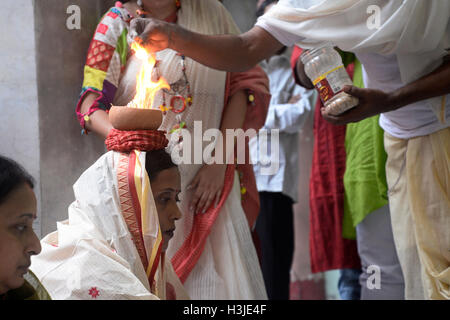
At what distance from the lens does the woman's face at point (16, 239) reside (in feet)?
3.26

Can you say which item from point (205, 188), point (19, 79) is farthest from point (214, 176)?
point (19, 79)

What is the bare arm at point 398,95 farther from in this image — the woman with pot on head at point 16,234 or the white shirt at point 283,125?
the white shirt at point 283,125

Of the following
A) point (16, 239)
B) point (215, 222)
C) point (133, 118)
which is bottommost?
point (215, 222)

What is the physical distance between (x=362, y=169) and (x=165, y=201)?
1.28m

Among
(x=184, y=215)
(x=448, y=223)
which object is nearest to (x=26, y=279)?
(x=184, y=215)

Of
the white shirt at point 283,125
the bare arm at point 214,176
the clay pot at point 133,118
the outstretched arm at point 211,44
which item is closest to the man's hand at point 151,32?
the outstretched arm at point 211,44

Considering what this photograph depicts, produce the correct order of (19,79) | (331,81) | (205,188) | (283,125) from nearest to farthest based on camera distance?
(19,79), (331,81), (205,188), (283,125)

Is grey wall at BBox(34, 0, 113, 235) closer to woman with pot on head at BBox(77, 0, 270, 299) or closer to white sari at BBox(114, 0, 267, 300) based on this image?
woman with pot on head at BBox(77, 0, 270, 299)

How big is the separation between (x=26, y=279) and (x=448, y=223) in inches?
51.0

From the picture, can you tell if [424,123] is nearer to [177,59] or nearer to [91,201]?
[177,59]

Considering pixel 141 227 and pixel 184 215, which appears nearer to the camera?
pixel 141 227

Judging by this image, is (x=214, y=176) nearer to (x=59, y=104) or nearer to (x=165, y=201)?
(x=165, y=201)

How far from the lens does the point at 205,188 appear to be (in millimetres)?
1888
